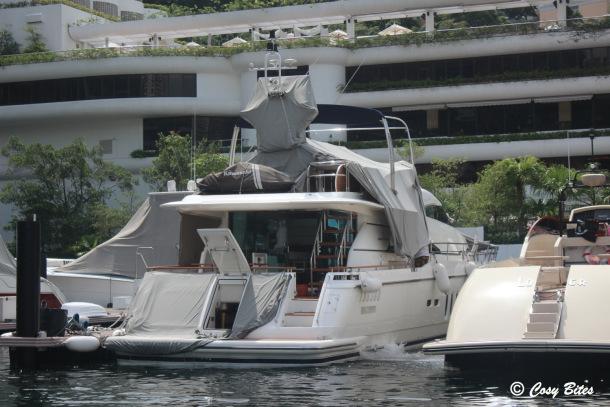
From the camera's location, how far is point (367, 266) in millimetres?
20578

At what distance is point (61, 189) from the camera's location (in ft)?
155

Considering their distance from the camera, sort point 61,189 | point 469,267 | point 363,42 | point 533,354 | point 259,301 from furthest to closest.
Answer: point 363,42 < point 61,189 < point 469,267 < point 259,301 < point 533,354

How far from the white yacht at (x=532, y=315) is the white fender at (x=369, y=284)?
8.19 ft

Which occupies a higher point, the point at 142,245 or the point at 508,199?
the point at 508,199

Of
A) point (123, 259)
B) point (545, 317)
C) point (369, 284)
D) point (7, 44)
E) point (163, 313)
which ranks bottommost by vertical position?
point (123, 259)

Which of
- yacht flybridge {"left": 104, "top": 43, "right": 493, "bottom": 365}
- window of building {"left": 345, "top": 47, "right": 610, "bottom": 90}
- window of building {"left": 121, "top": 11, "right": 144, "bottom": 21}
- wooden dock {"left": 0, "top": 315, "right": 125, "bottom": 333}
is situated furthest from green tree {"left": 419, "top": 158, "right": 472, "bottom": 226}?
window of building {"left": 121, "top": 11, "right": 144, "bottom": 21}

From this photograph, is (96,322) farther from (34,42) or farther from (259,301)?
(34,42)

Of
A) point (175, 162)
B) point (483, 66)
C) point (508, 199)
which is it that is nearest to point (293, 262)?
point (508, 199)

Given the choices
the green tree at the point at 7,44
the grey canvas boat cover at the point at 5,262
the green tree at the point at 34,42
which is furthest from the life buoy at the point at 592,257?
the green tree at the point at 7,44

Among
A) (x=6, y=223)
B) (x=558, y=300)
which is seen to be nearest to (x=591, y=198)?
(x=558, y=300)

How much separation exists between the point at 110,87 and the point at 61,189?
260 inches

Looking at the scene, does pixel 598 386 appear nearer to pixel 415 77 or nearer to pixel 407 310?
pixel 407 310

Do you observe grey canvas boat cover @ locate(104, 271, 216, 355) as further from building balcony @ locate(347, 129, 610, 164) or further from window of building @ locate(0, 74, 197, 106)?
window of building @ locate(0, 74, 197, 106)

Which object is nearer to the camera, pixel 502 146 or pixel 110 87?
pixel 502 146
